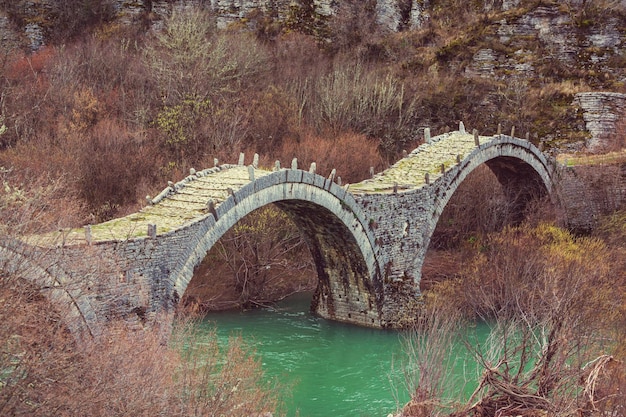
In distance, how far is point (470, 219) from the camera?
28719mm

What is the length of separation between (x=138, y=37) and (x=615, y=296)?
25.7 m

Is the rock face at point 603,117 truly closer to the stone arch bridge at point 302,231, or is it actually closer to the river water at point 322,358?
the stone arch bridge at point 302,231

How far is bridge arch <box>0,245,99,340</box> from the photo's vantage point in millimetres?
10938

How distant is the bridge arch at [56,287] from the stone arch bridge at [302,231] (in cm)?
2

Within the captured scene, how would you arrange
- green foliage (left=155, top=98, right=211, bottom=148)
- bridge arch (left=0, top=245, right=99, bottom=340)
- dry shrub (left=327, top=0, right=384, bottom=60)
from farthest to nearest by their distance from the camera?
dry shrub (left=327, top=0, right=384, bottom=60) < green foliage (left=155, top=98, right=211, bottom=148) < bridge arch (left=0, top=245, right=99, bottom=340)

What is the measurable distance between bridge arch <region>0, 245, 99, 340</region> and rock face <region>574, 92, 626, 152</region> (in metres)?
25.8

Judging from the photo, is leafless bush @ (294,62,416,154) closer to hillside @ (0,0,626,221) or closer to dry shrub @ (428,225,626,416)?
hillside @ (0,0,626,221)

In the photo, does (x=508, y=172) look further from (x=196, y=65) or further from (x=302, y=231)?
(x=196, y=65)

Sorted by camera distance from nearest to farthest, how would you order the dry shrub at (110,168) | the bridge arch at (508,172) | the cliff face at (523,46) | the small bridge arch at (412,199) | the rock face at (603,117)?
the small bridge arch at (412,199) → the bridge arch at (508,172) → the dry shrub at (110,168) → the rock face at (603,117) → the cliff face at (523,46)

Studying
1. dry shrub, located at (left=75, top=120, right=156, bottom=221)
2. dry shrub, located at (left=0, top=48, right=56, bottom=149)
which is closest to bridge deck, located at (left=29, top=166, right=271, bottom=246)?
dry shrub, located at (left=75, top=120, right=156, bottom=221)

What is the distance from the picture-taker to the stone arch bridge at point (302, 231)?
1255cm

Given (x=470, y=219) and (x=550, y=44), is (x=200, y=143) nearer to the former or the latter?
(x=470, y=219)

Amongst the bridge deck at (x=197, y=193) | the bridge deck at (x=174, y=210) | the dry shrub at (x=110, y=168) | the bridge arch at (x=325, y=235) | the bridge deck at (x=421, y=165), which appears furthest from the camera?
the dry shrub at (x=110, y=168)

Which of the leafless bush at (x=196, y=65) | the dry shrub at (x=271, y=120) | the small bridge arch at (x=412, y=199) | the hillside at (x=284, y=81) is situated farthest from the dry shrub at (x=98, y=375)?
the leafless bush at (x=196, y=65)
